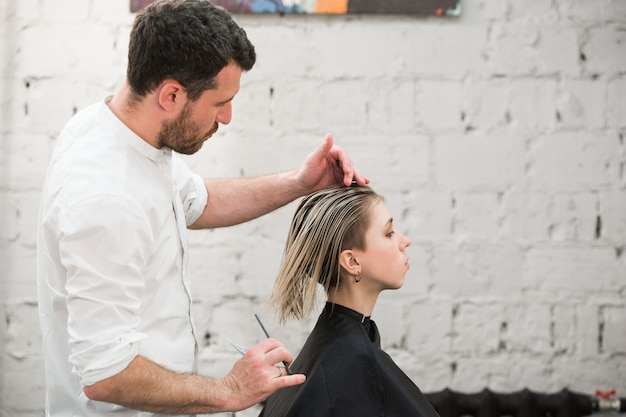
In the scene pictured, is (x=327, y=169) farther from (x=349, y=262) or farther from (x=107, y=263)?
(x=107, y=263)

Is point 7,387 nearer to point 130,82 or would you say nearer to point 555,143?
point 130,82

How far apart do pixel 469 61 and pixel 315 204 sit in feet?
3.55

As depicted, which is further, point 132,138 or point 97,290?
point 132,138

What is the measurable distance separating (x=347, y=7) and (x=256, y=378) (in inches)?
59.7

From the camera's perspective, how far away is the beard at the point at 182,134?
1.57m

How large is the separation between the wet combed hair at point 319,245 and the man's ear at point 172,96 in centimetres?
45

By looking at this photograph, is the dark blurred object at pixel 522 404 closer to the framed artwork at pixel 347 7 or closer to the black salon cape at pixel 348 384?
the black salon cape at pixel 348 384

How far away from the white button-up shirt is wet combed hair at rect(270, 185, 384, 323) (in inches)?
10.2

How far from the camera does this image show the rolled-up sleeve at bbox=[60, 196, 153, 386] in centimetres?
141

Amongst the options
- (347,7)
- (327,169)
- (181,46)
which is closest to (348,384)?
(327,169)

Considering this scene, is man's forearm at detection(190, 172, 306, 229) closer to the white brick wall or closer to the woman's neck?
the woman's neck

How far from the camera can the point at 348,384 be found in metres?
1.68

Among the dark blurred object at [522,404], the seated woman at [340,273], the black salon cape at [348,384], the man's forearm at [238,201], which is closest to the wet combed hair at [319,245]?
the seated woman at [340,273]

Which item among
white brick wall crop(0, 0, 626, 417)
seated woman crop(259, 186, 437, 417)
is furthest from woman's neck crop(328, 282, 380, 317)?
white brick wall crop(0, 0, 626, 417)
